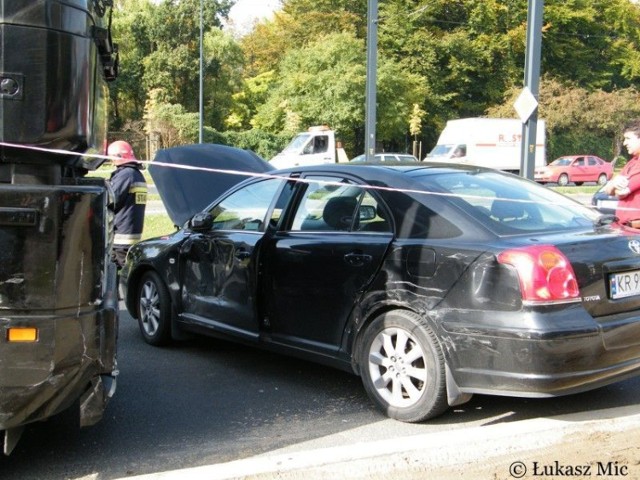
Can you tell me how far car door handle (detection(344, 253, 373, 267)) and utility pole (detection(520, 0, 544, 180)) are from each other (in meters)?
8.58

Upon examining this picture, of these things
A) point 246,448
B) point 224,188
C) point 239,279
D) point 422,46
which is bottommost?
point 246,448

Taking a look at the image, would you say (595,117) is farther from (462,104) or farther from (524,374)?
(524,374)

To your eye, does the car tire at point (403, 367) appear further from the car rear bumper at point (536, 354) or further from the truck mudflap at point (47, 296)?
the truck mudflap at point (47, 296)

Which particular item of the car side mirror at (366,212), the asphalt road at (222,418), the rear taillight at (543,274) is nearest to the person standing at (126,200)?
the asphalt road at (222,418)

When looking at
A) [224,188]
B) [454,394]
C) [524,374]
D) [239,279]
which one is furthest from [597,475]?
[224,188]

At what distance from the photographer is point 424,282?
174 inches

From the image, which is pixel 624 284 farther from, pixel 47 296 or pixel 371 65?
pixel 371 65

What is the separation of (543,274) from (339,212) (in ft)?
5.11

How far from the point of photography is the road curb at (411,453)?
12.0 ft

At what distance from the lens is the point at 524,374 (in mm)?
4004

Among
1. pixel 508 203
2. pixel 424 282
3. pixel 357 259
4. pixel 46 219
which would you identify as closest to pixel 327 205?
pixel 357 259

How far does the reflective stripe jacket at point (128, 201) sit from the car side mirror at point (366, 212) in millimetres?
3389

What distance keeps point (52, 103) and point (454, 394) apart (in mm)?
2650

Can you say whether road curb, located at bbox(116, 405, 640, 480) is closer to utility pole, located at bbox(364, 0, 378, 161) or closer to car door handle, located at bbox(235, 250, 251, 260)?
car door handle, located at bbox(235, 250, 251, 260)
